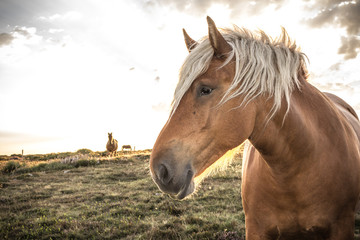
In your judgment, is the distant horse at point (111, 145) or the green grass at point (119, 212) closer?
the green grass at point (119, 212)

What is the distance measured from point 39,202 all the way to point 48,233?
317cm

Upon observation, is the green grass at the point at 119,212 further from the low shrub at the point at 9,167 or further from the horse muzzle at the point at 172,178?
the low shrub at the point at 9,167

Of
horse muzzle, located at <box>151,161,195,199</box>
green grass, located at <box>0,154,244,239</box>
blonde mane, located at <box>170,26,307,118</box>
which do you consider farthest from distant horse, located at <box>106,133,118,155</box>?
horse muzzle, located at <box>151,161,195,199</box>

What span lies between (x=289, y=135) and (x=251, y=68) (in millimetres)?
662

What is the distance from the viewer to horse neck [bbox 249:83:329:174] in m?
1.83

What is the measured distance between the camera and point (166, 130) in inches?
67.4

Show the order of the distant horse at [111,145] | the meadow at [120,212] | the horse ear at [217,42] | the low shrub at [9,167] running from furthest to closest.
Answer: the distant horse at [111,145] → the low shrub at [9,167] → the meadow at [120,212] → the horse ear at [217,42]

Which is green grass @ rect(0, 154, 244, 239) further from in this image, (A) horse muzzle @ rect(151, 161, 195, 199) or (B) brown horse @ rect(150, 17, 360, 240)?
(A) horse muzzle @ rect(151, 161, 195, 199)

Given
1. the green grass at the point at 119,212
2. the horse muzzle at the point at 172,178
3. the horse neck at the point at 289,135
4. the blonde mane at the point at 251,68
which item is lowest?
the green grass at the point at 119,212

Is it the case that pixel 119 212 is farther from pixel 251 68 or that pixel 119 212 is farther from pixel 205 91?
pixel 251 68

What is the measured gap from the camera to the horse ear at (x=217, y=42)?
5.58ft

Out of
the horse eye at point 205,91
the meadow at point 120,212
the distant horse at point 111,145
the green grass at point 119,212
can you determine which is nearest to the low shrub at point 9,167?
the meadow at point 120,212

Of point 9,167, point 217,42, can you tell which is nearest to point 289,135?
point 217,42

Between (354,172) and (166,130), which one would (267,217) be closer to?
(354,172)
